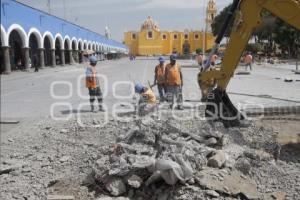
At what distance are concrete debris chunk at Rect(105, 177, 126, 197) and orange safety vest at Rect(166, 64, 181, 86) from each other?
607 cm

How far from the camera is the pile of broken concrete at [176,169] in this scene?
17.0ft

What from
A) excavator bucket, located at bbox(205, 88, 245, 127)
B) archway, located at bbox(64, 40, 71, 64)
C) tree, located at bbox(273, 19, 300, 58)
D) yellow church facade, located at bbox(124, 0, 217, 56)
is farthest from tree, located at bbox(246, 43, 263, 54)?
excavator bucket, located at bbox(205, 88, 245, 127)

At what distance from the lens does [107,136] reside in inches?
338

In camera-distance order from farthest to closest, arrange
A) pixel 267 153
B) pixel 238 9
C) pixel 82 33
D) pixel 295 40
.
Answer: pixel 82 33
pixel 295 40
pixel 238 9
pixel 267 153

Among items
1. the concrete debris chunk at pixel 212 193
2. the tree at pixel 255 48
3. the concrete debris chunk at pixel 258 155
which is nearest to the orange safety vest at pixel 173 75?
the concrete debris chunk at pixel 258 155

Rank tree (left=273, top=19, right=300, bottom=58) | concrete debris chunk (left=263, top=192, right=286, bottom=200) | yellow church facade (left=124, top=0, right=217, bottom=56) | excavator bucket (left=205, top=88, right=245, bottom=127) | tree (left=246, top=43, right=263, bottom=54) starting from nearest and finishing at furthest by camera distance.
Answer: concrete debris chunk (left=263, top=192, right=286, bottom=200) → excavator bucket (left=205, top=88, right=245, bottom=127) → tree (left=273, top=19, right=300, bottom=58) → tree (left=246, top=43, right=263, bottom=54) → yellow church facade (left=124, top=0, right=217, bottom=56)

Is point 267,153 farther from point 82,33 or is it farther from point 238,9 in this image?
point 82,33

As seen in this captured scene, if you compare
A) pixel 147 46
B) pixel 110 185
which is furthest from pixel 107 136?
pixel 147 46

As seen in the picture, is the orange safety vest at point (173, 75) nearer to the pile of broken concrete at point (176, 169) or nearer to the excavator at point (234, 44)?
the excavator at point (234, 44)

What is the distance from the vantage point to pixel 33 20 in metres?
41.0

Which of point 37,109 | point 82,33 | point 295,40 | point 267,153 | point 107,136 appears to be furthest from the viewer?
point 82,33

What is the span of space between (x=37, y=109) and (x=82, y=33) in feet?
183

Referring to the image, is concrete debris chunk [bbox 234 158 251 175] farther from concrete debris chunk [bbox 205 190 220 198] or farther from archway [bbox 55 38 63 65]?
archway [bbox 55 38 63 65]

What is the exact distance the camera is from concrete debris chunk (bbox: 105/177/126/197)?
212 inches
